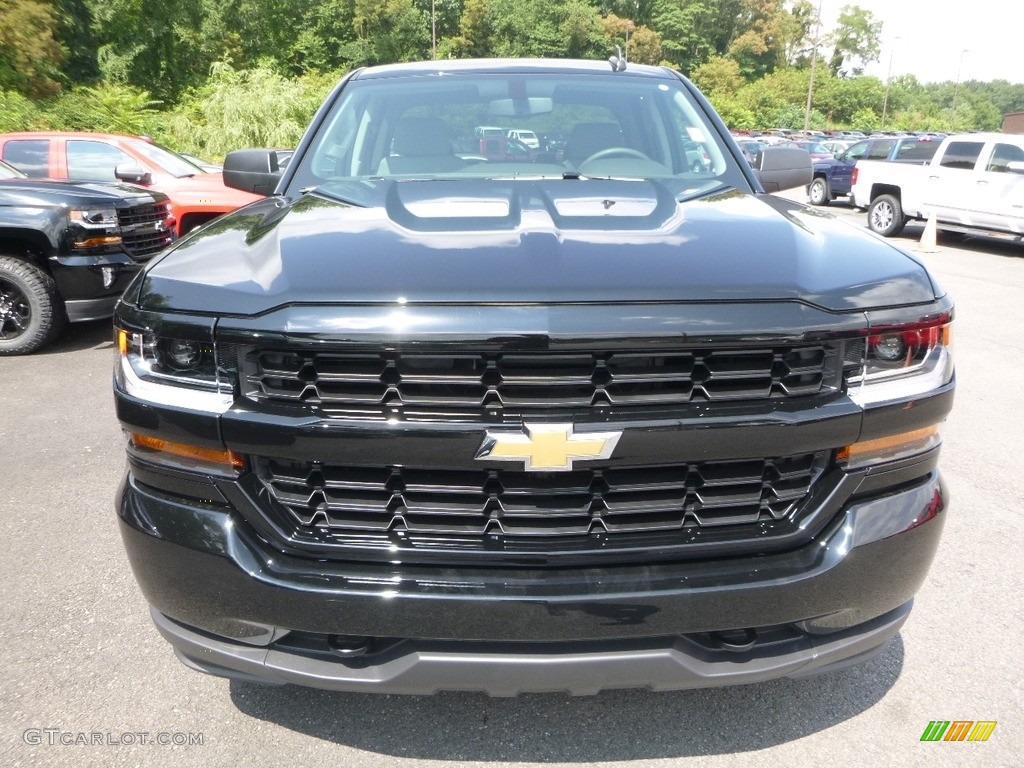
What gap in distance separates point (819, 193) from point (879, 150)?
79.9 inches

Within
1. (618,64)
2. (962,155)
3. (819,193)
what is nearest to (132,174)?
(618,64)

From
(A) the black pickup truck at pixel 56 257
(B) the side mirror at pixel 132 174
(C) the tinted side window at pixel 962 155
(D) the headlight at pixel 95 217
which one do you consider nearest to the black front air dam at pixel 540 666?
(A) the black pickup truck at pixel 56 257

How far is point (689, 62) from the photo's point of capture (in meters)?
81.1

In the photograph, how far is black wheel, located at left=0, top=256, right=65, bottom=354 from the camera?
622 centimetres

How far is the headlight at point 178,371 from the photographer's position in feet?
5.81

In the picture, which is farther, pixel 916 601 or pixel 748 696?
pixel 916 601

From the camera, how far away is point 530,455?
5.52ft

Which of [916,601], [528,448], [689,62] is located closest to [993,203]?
[916,601]

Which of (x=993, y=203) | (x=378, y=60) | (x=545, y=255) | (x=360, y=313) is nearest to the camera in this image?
(x=360, y=313)

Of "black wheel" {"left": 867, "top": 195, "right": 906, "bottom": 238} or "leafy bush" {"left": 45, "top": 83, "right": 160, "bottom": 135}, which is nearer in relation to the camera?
"black wheel" {"left": 867, "top": 195, "right": 906, "bottom": 238}

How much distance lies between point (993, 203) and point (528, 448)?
13613mm

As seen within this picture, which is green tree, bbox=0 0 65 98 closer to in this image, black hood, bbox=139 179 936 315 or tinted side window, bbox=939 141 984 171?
tinted side window, bbox=939 141 984 171

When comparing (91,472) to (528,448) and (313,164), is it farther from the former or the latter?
(528,448)

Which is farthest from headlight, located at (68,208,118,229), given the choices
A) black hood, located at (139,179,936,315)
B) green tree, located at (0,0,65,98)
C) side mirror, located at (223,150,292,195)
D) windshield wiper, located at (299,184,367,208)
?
green tree, located at (0,0,65,98)
